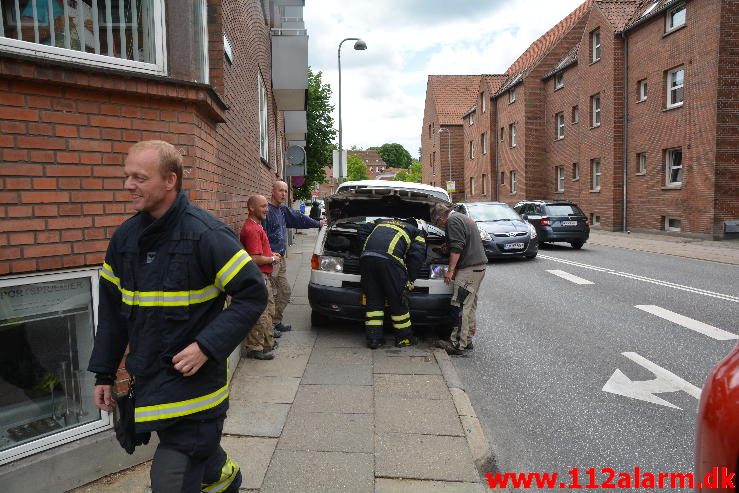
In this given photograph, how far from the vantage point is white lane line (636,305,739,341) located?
7.06 meters

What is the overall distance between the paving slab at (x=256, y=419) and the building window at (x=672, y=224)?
70.9 feet

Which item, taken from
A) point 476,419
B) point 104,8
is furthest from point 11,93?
point 476,419

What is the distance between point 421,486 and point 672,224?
906 inches

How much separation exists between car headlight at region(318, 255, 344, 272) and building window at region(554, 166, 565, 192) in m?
29.5

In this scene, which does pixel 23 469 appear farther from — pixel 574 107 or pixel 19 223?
pixel 574 107

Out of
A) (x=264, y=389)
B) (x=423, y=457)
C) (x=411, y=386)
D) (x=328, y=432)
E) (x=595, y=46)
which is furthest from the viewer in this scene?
(x=595, y=46)

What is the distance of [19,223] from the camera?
3.04m

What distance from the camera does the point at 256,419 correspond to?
4406 millimetres

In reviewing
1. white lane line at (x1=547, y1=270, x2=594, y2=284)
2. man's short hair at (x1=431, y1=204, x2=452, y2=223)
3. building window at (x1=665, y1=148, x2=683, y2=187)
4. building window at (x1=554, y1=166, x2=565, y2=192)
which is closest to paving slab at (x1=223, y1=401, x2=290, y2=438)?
man's short hair at (x1=431, y1=204, x2=452, y2=223)

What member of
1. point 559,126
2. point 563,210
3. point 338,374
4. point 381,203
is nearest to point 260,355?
point 338,374

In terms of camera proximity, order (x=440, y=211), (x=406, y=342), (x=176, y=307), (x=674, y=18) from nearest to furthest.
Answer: (x=176, y=307)
(x=406, y=342)
(x=440, y=211)
(x=674, y=18)

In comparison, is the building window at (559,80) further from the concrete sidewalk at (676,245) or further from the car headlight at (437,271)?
the car headlight at (437,271)

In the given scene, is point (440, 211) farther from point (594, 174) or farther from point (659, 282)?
point (594, 174)

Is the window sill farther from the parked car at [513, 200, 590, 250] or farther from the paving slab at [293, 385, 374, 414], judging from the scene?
the paving slab at [293, 385, 374, 414]
